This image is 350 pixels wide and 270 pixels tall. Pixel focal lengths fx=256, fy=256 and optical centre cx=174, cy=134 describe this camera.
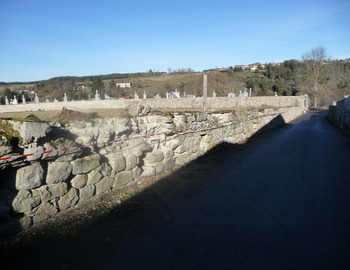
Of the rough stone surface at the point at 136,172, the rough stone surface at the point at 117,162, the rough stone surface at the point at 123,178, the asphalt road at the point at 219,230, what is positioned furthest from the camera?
the rough stone surface at the point at 136,172

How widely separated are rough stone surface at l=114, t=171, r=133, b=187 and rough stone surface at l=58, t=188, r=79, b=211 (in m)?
0.99

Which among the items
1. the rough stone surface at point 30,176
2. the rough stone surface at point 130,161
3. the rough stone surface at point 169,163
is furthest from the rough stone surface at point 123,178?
the rough stone surface at point 30,176

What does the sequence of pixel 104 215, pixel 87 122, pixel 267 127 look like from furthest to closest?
pixel 267 127
pixel 87 122
pixel 104 215

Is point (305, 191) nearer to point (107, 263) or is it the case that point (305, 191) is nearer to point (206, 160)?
point (206, 160)

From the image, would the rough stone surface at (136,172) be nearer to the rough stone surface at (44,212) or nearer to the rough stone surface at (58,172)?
the rough stone surface at (58,172)

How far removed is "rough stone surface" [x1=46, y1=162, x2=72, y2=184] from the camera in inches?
154

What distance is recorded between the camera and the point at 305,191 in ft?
17.5

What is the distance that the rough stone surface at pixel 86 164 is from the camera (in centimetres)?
431

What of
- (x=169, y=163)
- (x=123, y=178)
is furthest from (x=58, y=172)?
(x=169, y=163)

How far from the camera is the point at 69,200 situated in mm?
4223

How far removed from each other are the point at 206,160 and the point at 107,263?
214 inches

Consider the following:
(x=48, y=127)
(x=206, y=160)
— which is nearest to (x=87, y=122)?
(x=48, y=127)

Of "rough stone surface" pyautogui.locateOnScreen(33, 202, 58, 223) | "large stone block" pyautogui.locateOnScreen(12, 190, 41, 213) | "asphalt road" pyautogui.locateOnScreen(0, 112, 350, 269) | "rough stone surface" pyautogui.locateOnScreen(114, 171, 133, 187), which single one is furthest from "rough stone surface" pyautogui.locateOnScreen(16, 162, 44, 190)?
"rough stone surface" pyautogui.locateOnScreen(114, 171, 133, 187)

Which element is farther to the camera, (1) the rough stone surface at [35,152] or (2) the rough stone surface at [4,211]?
(1) the rough stone surface at [35,152]
